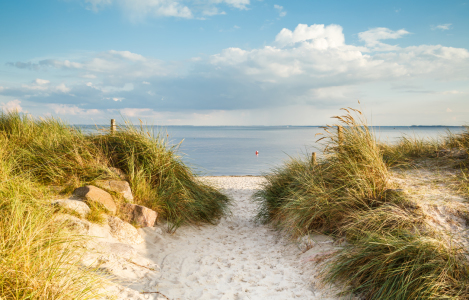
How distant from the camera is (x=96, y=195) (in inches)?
183

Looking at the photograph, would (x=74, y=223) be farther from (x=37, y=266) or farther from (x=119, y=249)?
(x=37, y=266)

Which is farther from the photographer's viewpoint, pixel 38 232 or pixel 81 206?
pixel 81 206

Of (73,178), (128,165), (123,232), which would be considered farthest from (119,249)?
(128,165)

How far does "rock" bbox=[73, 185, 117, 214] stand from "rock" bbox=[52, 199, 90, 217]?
0.20 meters

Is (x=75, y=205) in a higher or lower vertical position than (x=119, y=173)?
lower

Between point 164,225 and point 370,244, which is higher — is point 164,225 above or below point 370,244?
below

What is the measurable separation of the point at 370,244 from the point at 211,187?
14.0ft

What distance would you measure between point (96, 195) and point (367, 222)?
165 inches

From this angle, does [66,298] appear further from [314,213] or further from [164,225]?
[314,213]

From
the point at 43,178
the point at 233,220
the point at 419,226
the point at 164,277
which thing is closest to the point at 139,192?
the point at 43,178

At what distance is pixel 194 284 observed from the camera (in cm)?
372

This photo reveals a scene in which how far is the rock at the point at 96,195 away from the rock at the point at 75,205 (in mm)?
200

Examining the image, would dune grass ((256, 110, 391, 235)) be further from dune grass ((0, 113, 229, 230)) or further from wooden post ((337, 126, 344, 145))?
dune grass ((0, 113, 229, 230))

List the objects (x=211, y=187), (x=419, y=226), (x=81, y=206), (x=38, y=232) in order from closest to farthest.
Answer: (x=38, y=232), (x=419, y=226), (x=81, y=206), (x=211, y=187)
